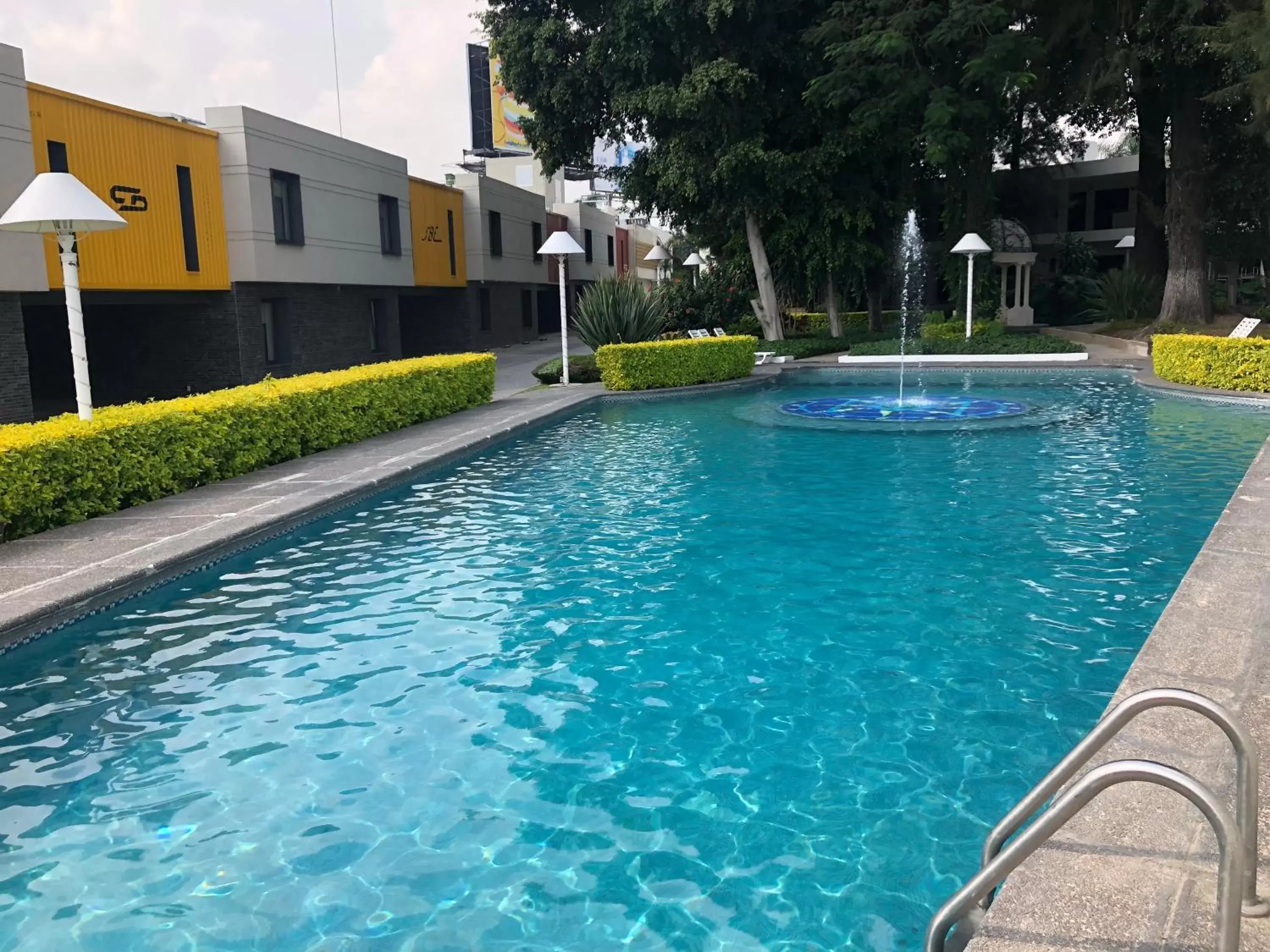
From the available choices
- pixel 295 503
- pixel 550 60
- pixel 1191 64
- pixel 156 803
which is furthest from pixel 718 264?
pixel 156 803

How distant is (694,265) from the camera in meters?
37.6

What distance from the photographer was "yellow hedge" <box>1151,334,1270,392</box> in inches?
722

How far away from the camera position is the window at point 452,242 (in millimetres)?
35938

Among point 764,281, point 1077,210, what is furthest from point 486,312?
point 1077,210

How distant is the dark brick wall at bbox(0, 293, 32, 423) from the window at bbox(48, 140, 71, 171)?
3.36 metres

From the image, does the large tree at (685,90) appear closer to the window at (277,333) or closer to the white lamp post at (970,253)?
the white lamp post at (970,253)

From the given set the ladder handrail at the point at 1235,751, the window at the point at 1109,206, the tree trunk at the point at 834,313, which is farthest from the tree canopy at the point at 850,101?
the ladder handrail at the point at 1235,751

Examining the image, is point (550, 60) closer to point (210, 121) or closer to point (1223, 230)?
point (210, 121)

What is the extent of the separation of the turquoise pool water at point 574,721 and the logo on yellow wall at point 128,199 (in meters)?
13.4

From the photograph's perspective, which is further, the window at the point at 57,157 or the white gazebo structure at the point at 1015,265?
the white gazebo structure at the point at 1015,265

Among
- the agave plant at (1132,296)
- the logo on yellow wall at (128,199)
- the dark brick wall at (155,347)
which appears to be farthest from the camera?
the agave plant at (1132,296)

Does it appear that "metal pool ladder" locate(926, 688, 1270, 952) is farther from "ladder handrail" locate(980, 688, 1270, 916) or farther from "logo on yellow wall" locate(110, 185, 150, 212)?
"logo on yellow wall" locate(110, 185, 150, 212)

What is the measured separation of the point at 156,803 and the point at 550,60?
2627 cm

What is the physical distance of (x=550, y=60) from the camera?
27.7 meters
